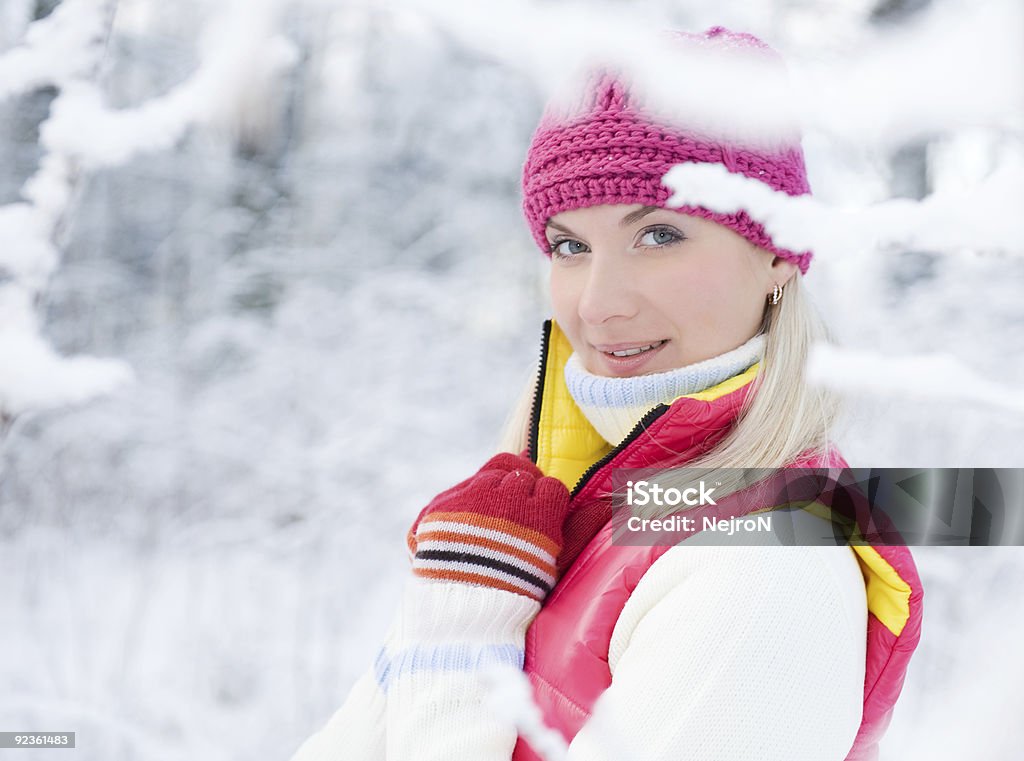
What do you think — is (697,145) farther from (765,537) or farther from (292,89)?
(292,89)

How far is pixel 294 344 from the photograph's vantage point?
101 inches

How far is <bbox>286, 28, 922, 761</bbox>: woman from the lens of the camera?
70 cm

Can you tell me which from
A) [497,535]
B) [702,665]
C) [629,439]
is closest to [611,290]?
[629,439]

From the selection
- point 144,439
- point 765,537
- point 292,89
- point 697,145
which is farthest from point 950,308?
point 144,439

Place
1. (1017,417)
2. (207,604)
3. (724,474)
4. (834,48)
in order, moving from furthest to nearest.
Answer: (207,604)
(834,48)
(724,474)
(1017,417)

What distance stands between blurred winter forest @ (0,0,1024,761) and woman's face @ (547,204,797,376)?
1.09 meters

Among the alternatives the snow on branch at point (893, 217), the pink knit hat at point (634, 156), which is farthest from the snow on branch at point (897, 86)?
the pink knit hat at point (634, 156)

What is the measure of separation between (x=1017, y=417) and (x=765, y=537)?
19.5 inches

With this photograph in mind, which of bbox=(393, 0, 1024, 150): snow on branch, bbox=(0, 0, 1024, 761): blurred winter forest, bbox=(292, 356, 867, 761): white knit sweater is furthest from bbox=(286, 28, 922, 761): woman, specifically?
bbox=(0, 0, 1024, 761): blurred winter forest

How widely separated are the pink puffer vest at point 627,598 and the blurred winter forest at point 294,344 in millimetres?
1222

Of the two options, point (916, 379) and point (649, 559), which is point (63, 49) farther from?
point (916, 379)

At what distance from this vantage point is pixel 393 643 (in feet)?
2.99

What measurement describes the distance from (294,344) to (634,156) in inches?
72.5

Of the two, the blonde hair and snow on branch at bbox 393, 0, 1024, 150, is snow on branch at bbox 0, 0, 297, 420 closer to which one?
snow on branch at bbox 393, 0, 1024, 150
